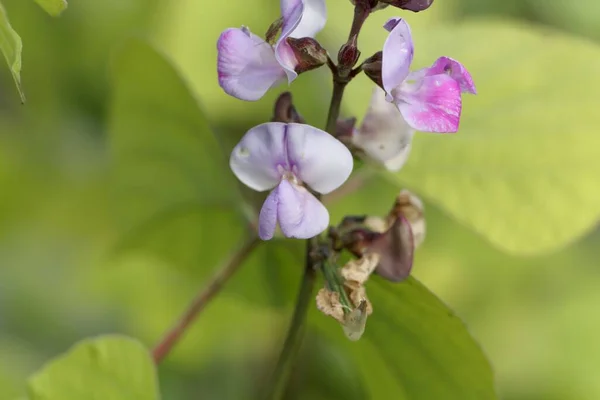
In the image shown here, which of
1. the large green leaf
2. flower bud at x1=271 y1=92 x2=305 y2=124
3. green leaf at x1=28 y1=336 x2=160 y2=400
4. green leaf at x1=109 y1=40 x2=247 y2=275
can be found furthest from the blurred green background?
flower bud at x1=271 y1=92 x2=305 y2=124

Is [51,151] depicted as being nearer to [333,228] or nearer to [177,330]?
[177,330]

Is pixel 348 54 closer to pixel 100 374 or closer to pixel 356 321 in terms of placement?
pixel 356 321

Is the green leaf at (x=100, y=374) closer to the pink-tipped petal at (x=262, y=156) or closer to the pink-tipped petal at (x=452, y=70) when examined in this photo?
the pink-tipped petal at (x=262, y=156)

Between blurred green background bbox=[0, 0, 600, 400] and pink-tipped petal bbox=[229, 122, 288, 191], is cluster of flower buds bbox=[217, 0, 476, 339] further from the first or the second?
blurred green background bbox=[0, 0, 600, 400]

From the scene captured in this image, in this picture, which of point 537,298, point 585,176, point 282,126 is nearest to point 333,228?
point 282,126

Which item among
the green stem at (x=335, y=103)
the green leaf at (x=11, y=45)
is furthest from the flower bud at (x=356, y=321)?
the green leaf at (x=11, y=45)

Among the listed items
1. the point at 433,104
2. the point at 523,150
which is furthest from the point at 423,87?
the point at 523,150
